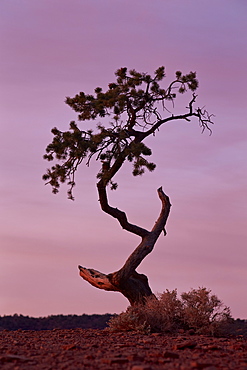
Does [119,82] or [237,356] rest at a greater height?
[119,82]

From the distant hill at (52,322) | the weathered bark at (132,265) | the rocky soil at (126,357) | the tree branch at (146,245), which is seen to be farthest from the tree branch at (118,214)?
the distant hill at (52,322)

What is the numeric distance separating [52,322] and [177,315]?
14520mm

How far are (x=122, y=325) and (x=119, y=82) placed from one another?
337 inches

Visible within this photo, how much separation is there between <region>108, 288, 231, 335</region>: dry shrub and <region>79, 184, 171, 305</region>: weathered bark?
5.34 ft

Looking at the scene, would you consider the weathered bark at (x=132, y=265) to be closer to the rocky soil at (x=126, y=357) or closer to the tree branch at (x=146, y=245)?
the tree branch at (x=146, y=245)

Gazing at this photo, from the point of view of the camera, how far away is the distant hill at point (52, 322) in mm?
31266

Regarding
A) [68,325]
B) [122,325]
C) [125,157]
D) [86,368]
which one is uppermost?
[125,157]

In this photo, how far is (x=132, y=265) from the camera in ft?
67.6

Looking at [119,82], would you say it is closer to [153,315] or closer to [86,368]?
[153,315]

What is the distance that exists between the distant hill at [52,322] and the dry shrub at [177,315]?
1265cm

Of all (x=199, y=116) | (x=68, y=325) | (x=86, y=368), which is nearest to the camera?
(x=86, y=368)

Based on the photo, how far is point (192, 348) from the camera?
42.5ft

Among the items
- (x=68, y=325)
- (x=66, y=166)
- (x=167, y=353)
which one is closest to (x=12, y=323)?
(x=68, y=325)

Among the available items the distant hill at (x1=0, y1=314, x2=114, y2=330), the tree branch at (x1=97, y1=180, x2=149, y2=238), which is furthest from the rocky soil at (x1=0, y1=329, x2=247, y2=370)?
the distant hill at (x1=0, y1=314, x2=114, y2=330)
